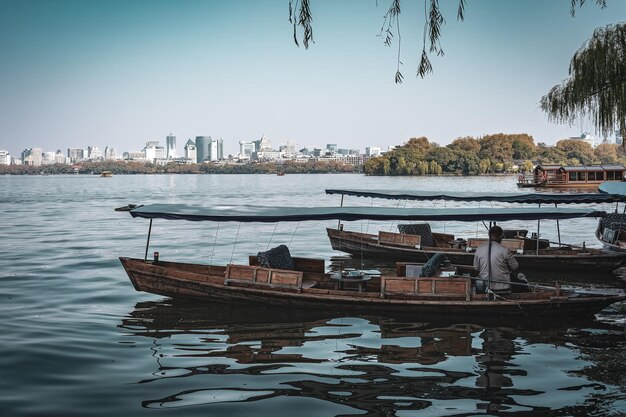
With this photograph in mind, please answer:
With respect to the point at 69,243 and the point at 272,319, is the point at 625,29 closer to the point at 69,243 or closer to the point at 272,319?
the point at 272,319

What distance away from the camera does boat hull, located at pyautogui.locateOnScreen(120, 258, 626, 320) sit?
46.6 feet

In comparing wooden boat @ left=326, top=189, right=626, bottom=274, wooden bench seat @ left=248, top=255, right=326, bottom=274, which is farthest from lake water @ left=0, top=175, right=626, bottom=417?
wooden boat @ left=326, top=189, right=626, bottom=274

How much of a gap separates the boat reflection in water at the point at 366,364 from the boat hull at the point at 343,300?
1.13 ft

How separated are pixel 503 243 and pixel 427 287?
9.51 m

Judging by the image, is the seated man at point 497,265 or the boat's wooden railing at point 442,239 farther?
the boat's wooden railing at point 442,239

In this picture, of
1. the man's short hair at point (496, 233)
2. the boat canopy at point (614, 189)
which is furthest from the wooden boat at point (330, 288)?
the boat canopy at point (614, 189)

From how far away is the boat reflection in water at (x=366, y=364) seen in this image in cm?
974

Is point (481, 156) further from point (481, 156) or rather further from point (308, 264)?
point (308, 264)

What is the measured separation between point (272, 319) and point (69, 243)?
2302 centimetres

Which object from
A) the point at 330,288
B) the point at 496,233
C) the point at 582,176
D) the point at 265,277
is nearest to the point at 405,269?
the point at 330,288

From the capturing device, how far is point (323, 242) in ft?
118

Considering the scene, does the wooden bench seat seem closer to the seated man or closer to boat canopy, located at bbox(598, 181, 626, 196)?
the seated man

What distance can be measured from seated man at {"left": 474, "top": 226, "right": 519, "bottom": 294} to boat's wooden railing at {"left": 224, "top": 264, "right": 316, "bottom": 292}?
4.23 m

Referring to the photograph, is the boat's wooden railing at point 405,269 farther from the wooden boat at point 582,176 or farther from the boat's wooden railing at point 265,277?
the wooden boat at point 582,176
